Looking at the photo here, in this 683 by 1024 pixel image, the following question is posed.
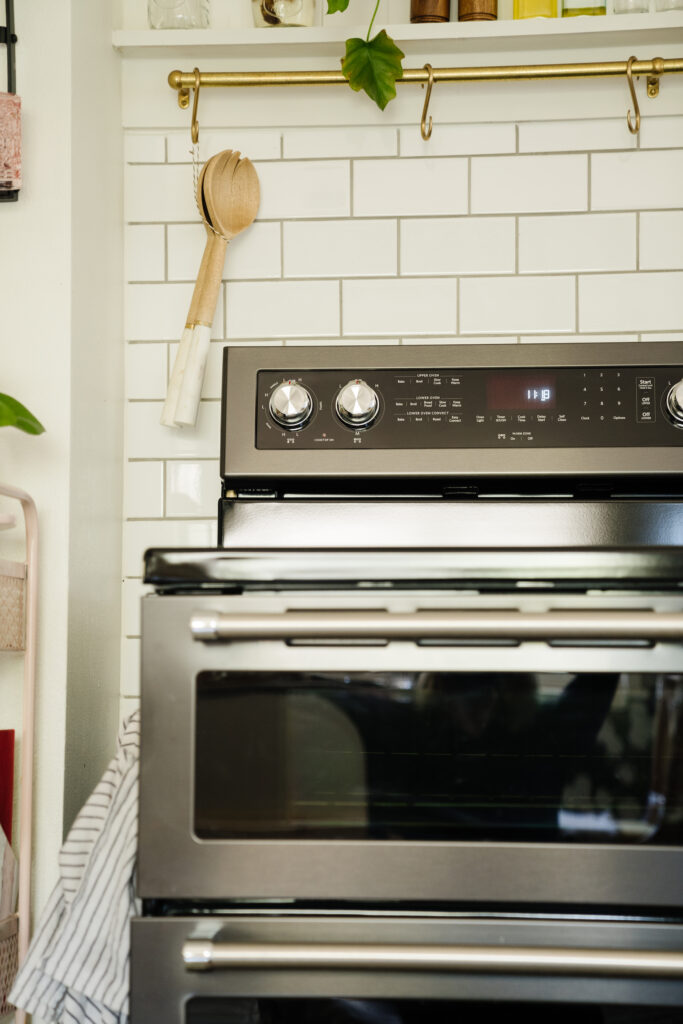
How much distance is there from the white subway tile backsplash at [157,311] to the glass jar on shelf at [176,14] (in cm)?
42

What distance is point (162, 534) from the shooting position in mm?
1576

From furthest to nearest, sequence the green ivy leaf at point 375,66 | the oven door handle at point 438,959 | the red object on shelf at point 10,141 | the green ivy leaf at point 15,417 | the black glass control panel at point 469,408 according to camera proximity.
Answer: the green ivy leaf at point 375,66 < the red object on shelf at point 10,141 < the black glass control panel at point 469,408 < the green ivy leaf at point 15,417 < the oven door handle at point 438,959

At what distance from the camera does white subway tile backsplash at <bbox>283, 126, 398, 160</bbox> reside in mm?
1624

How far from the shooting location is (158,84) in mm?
1635

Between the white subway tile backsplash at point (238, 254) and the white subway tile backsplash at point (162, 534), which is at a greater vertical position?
the white subway tile backsplash at point (238, 254)

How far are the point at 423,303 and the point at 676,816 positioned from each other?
0.98 m

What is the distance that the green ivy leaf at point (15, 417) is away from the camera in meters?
1.08

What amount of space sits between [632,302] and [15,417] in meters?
1.00

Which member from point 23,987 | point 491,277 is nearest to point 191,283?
point 491,277

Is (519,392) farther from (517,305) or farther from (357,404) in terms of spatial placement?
(517,305)

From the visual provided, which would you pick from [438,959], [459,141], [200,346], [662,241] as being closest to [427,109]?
[459,141]

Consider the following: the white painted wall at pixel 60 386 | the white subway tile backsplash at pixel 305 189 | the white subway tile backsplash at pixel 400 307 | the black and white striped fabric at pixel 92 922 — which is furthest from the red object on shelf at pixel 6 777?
the white subway tile backsplash at pixel 305 189

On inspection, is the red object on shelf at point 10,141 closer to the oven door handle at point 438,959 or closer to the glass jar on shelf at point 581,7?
the glass jar on shelf at point 581,7

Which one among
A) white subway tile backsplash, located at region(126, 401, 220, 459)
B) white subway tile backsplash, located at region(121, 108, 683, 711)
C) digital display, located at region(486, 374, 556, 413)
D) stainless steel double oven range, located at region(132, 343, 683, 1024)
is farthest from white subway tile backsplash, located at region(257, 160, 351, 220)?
stainless steel double oven range, located at region(132, 343, 683, 1024)
